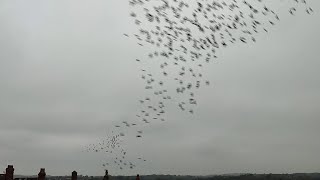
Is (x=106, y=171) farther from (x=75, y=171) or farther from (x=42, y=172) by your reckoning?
(x=42, y=172)

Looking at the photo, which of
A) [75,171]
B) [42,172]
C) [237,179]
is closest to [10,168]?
[42,172]

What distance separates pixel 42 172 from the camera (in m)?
27.5

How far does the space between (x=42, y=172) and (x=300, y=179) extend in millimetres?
151262

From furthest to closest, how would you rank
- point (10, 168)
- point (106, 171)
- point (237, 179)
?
point (237, 179) < point (106, 171) < point (10, 168)

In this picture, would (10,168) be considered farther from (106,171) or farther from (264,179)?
(264,179)

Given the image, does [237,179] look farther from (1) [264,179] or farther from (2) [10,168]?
(2) [10,168]

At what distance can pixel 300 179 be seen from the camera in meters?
166

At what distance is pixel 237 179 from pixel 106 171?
13021 centimetres

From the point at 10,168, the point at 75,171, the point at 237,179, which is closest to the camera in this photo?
the point at 10,168

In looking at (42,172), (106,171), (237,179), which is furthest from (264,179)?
(42,172)

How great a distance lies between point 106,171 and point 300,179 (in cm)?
13928

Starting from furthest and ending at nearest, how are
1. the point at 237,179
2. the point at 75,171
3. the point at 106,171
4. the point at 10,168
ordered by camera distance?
the point at 237,179 → the point at 106,171 → the point at 75,171 → the point at 10,168

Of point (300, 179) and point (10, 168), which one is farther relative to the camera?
point (300, 179)

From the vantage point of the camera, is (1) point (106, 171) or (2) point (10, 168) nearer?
(2) point (10, 168)
